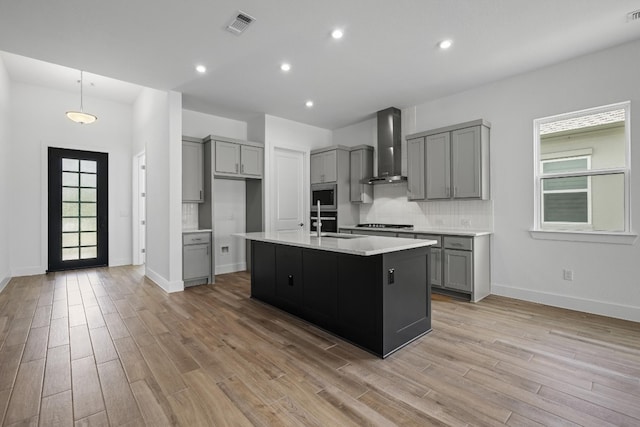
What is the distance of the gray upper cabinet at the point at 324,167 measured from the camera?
5.89 meters

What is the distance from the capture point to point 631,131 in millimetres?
3270

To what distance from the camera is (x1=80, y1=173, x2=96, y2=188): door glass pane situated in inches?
238

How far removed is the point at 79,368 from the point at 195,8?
307cm

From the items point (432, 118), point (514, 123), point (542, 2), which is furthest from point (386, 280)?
point (432, 118)

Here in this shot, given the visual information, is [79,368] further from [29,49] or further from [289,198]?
[289,198]

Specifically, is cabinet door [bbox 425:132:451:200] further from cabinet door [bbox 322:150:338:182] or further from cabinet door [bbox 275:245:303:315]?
cabinet door [bbox 275:245:303:315]

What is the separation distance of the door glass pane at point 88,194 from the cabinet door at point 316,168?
4.41 metres

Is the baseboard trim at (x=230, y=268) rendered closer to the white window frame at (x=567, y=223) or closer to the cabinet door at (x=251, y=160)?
the cabinet door at (x=251, y=160)

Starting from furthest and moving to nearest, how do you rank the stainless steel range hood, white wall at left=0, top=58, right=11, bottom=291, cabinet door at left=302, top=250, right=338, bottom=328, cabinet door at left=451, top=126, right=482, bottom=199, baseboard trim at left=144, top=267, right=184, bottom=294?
the stainless steel range hood
white wall at left=0, top=58, right=11, bottom=291
baseboard trim at left=144, top=267, right=184, bottom=294
cabinet door at left=451, top=126, right=482, bottom=199
cabinet door at left=302, top=250, right=338, bottom=328

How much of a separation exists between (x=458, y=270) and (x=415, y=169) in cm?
171

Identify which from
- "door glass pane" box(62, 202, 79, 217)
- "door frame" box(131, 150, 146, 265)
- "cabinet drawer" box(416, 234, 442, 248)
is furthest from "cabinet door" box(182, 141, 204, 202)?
"cabinet drawer" box(416, 234, 442, 248)

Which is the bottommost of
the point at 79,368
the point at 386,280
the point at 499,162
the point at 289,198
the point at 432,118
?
the point at 79,368

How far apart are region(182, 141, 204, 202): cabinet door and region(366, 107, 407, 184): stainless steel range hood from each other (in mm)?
3047

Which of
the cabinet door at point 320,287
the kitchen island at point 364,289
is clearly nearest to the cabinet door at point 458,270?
the kitchen island at point 364,289
